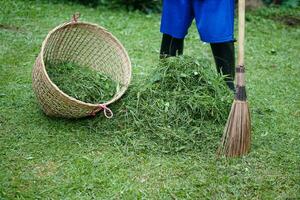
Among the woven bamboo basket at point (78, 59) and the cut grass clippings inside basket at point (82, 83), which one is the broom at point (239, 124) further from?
the cut grass clippings inside basket at point (82, 83)

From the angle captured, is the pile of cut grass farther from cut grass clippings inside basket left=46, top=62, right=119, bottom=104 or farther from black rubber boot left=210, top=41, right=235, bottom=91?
black rubber boot left=210, top=41, right=235, bottom=91

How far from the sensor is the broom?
2.67 metres

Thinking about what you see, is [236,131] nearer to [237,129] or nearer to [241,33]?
[237,129]

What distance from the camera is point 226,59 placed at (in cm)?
328

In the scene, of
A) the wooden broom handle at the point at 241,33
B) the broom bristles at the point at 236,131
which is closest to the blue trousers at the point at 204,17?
the wooden broom handle at the point at 241,33

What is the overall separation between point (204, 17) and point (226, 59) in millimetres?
338

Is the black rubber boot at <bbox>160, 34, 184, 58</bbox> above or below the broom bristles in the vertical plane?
above

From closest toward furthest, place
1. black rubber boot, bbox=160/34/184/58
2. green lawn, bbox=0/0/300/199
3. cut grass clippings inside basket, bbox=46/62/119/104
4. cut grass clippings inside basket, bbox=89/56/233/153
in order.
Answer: green lawn, bbox=0/0/300/199, cut grass clippings inside basket, bbox=89/56/233/153, cut grass clippings inside basket, bbox=46/62/119/104, black rubber boot, bbox=160/34/184/58

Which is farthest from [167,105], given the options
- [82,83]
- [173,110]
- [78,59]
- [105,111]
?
[78,59]

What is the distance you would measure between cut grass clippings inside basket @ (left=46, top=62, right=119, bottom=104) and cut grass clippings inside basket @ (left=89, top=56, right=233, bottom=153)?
127 millimetres

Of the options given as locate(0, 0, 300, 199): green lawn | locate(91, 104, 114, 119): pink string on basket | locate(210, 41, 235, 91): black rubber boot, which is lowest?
locate(0, 0, 300, 199): green lawn

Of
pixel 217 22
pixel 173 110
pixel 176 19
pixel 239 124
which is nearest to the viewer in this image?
pixel 239 124

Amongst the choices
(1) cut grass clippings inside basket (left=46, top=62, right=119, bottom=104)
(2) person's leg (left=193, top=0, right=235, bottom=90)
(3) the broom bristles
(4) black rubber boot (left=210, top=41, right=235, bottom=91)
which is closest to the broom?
(3) the broom bristles

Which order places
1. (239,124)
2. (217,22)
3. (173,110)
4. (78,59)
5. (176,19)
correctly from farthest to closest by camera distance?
(78,59) → (176,19) → (217,22) → (173,110) → (239,124)
